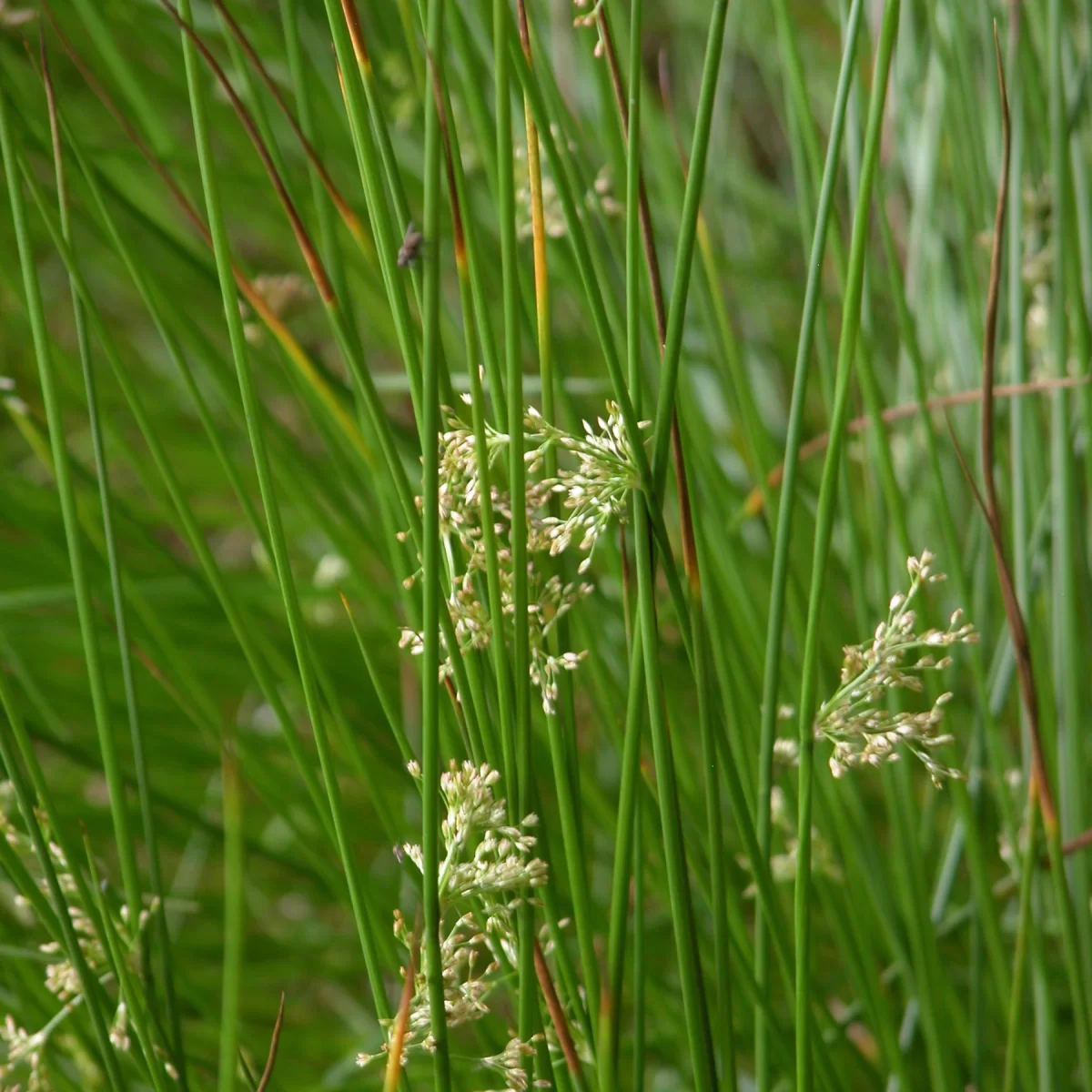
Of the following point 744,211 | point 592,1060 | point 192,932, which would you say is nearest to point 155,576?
point 192,932

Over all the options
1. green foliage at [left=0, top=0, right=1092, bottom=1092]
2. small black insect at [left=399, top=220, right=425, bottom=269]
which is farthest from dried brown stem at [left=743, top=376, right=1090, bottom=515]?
small black insect at [left=399, top=220, right=425, bottom=269]

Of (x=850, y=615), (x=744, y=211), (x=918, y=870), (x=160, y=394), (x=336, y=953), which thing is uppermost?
(x=744, y=211)

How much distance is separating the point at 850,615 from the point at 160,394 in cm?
69

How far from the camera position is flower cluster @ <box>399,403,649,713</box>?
26cm

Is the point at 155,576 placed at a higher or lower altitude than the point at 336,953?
higher

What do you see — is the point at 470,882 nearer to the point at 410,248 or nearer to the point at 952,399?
the point at 410,248

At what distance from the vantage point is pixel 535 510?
0.30 m

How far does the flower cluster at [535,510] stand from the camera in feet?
0.86

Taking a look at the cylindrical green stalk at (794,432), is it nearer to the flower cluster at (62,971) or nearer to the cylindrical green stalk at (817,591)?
the cylindrical green stalk at (817,591)

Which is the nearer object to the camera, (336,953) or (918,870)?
(918,870)

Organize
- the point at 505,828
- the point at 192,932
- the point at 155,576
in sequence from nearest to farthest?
the point at 505,828
the point at 155,576
the point at 192,932

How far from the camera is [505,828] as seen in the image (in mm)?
259

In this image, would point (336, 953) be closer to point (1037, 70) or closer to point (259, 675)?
point (259, 675)

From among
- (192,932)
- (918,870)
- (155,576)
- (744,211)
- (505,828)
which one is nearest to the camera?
(505,828)
